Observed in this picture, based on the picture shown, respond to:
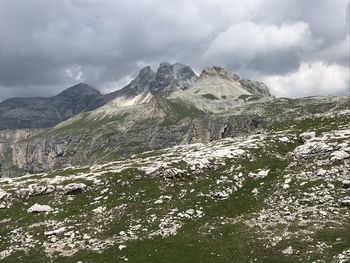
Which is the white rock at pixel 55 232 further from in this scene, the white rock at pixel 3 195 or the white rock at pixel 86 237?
the white rock at pixel 3 195

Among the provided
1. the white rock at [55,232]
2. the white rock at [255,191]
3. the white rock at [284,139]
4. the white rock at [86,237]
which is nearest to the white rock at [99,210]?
the white rock at [55,232]

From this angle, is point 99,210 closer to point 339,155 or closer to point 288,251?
point 288,251

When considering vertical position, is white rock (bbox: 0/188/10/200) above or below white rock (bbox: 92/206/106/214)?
above

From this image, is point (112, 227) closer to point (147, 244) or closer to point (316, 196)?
point (147, 244)

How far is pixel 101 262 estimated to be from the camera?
4112cm

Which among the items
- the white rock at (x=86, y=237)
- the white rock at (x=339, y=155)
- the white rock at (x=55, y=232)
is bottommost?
the white rock at (x=86, y=237)

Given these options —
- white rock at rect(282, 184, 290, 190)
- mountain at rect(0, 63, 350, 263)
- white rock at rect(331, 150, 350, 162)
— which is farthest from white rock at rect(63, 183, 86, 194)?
white rock at rect(331, 150, 350, 162)

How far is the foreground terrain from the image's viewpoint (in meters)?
41.7

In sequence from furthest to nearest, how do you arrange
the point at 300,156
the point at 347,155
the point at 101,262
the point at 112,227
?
the point at 300,156, the point at 347,155, the point at 112,227, the point at 101,262

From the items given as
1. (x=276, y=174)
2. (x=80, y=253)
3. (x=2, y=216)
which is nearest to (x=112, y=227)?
(x=80, y=253)

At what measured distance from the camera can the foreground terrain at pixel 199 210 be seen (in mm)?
41656

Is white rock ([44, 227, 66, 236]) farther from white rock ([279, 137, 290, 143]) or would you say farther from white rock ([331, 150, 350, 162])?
white rock ([279, 137, 290, 143])

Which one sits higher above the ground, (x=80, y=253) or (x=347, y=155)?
(x=347, y=155)

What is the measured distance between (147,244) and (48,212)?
15871 mm
